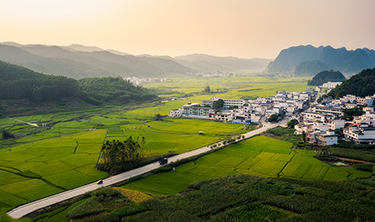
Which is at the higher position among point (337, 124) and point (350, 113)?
point (350, 113)

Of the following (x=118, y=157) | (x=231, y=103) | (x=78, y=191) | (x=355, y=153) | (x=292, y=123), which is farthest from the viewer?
(x=231, y=103)

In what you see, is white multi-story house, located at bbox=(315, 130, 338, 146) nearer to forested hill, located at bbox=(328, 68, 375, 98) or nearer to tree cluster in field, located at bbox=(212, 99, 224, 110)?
tree cluster in field, located at bbox=(212, 99, 224, 110)

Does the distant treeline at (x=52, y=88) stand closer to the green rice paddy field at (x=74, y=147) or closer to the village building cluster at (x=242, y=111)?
the green rice paddy field at (x=74, y=147)

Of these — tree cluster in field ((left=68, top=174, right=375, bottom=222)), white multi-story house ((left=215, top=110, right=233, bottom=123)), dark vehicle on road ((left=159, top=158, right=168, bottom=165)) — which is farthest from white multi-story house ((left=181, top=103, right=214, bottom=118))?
tree cluster in field ((left=68, top=174, right=375, bottom=222))

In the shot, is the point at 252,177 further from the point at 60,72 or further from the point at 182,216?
the point at 60,72

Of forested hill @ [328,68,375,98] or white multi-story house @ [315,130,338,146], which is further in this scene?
forested hill @ [328,68,375,98]

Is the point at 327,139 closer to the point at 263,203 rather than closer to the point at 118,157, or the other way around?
the point at 263,203

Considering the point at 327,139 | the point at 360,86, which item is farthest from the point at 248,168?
the point at 360,86
